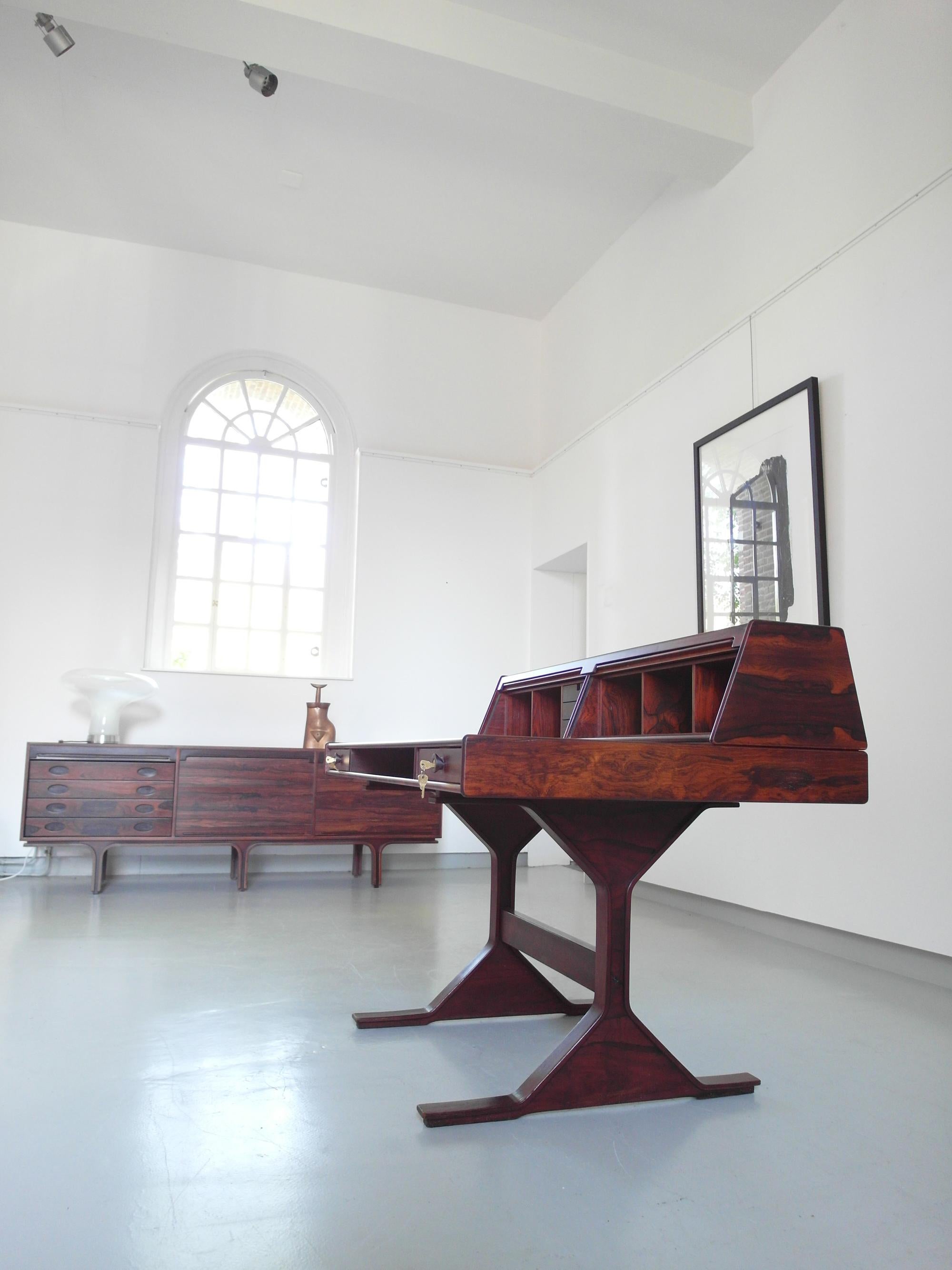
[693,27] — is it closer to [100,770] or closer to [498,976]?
[498,976]

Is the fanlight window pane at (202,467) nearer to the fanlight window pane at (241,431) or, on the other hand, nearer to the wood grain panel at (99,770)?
the fanlight window pane at (241,431)

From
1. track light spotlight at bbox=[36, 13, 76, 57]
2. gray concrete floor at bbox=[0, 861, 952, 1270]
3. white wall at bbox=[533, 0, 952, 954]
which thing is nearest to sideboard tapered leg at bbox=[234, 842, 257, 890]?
gray concrete floor at bbox=[0, 861, 952, 1270]

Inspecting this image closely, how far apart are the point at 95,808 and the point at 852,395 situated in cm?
449

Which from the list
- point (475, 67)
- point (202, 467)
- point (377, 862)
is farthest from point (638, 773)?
point (202, 467)

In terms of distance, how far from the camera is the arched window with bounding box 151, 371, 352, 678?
6.18 meters

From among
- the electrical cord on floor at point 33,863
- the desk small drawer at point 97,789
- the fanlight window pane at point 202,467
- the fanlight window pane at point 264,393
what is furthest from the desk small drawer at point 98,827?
the fanlight window pane at point 264,393

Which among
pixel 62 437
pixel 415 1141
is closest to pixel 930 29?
pixel 415 1141

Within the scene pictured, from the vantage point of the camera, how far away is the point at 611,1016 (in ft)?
6.57

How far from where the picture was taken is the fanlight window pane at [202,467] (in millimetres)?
6309

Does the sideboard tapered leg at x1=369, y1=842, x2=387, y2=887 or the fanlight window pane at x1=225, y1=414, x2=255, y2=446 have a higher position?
the fanlight window pane at x1=225, y1=414, x2=255, y2=446

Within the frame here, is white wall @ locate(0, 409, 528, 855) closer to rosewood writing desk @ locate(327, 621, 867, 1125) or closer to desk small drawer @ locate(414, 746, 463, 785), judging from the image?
rosewood writing desk @ locate(327, 621, 867, 1125)

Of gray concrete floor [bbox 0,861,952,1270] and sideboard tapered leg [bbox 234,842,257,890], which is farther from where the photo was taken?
sideboard tapered leg [bbox 234,842,257,890]

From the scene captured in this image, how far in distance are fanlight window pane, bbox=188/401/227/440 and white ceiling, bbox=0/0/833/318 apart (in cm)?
115

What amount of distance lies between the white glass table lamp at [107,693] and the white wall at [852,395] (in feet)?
10.3
